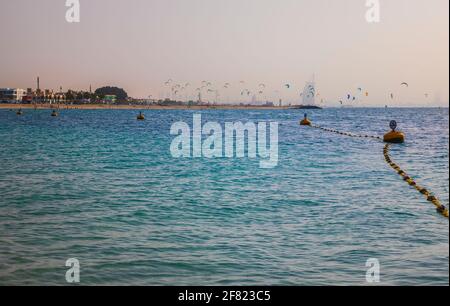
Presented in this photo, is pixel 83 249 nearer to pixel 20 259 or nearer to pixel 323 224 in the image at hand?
pixel 20 259

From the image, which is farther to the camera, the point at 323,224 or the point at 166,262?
the point at 323,224

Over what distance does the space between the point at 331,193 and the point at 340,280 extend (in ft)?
41.5

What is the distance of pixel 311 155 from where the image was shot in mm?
45219

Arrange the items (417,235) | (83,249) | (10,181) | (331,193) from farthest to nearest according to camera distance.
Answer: (10,181)
(331,193)
(417,235)
(83,249)

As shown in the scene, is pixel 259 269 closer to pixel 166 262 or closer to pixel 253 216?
pixel 166 262

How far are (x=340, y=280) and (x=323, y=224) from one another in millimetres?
5592
